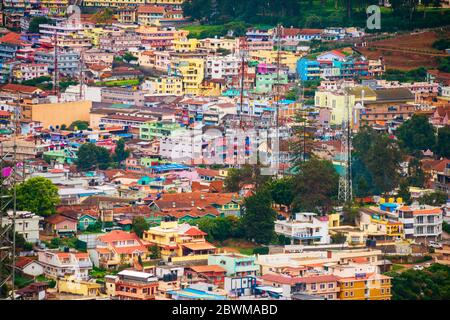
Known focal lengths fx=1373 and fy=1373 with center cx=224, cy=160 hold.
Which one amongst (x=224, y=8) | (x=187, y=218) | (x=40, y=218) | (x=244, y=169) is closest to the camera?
(x=40, y=218)

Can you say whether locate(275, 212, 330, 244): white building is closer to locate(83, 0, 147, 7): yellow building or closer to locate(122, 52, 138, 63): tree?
locate(122, 52, 138, 63): tree

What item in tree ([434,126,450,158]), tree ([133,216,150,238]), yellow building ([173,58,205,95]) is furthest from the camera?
yellow building ([173,58,205,95])

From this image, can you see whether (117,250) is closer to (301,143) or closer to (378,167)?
(378,167)

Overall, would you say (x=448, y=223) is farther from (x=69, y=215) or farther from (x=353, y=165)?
(x=69, y=215)

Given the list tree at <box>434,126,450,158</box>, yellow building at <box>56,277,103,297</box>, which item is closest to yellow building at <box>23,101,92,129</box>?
tree at <box>434,126,450,158</box>

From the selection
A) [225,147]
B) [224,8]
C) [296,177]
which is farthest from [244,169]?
[224,8]

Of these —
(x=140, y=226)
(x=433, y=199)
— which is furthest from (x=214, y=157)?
(x=140, y=226)

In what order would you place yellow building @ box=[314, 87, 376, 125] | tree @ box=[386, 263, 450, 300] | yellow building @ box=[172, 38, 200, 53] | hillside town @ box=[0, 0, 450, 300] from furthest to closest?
yellow building @ box=[172, 38, 200, 53] → yellow building @ box=[314, 87, 376, 125] → hillside town @ box=[0, 0, 450, 300] → tree @ box=[386, 263, 450, 300]
